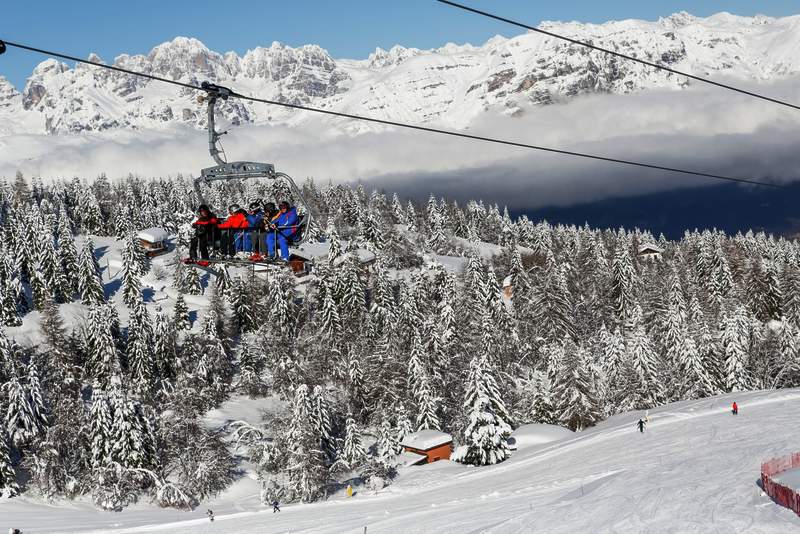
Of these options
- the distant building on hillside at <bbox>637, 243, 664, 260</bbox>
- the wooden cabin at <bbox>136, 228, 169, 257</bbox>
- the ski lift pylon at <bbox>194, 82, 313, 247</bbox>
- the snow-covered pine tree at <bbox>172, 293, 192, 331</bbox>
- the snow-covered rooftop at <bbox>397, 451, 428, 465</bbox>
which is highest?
the ski lift pylon at <bbox>194, 82, 313, 247</bbox>

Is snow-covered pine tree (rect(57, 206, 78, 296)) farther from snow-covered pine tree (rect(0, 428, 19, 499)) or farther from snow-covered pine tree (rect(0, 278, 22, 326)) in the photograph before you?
snow-covered pine tree (rect(0, 428, 19, 499))

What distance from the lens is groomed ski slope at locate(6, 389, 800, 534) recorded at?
1272 inches

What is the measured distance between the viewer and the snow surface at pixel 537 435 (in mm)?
60500

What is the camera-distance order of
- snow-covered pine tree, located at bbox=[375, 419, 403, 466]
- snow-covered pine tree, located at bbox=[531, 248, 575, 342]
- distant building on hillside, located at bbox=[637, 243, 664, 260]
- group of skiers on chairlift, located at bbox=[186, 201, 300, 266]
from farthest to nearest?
distant building on hillside, located at bbox=[637, 243, 664, 260] → snow-covered pine tree, located at bbox=[531, 248, 575, 342] → snow-covered pine tree, located at bbox=[375, 419, 403, 466] → group of skiers on chairlift, located at bbox=[186, 201, 300, 266]

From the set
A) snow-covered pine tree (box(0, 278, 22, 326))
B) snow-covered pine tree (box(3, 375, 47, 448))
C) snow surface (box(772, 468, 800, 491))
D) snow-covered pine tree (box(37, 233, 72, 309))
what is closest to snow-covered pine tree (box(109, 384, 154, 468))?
snow-covered pine tree (box(3, 375, 47, 448))

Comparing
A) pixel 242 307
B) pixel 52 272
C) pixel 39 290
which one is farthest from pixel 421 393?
pixel 52 272

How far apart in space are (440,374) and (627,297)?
4139 cm

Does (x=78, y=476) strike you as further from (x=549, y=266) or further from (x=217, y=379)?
(x=549, y=266)

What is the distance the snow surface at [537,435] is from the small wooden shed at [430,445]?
574 centimetres

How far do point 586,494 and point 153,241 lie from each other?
10239cm

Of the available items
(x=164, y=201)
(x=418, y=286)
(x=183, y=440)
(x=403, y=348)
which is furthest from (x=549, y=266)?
(x=164, y=201)

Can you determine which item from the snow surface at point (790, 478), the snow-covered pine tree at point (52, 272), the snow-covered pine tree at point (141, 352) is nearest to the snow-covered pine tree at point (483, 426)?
the snow surface at point (790, 478)

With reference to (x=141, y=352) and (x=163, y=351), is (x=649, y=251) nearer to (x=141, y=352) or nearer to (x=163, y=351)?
(x=163, y=351)

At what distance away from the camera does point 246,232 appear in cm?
2097
